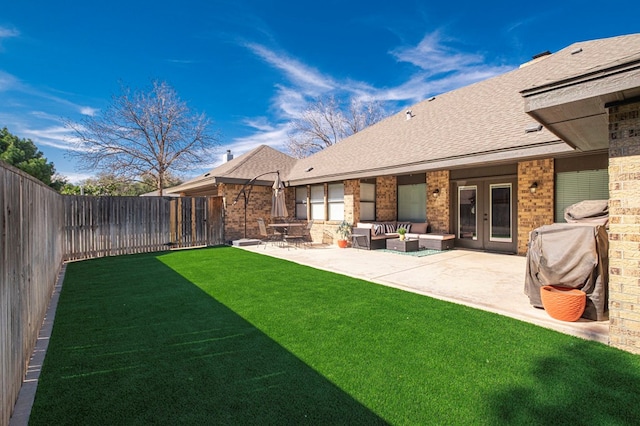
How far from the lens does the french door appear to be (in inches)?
377

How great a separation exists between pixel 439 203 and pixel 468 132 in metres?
2.74

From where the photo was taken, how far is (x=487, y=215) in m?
10.1

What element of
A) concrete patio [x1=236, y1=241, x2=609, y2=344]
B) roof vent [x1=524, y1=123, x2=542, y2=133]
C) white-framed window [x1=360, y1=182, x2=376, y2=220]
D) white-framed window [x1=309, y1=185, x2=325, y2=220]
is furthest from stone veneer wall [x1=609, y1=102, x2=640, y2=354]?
white-framed window [x1=309, y1=185, x2=325, y2=220]

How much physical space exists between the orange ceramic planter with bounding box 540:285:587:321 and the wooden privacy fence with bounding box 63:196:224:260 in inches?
459

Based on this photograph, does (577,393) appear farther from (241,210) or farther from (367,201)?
(241,210)

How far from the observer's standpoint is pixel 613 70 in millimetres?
2807

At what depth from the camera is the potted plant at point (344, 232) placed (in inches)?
456

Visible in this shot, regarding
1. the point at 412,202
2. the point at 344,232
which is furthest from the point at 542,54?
the point at 344,232

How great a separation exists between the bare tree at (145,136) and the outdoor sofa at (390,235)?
16.7 m

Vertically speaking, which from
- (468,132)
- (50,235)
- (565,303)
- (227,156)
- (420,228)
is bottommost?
(565,303)

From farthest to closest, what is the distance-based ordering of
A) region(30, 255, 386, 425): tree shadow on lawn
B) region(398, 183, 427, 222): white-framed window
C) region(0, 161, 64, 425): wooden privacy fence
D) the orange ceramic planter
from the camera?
region(398, 183, 427, 222): white-framed window, the orange ceramic planter, region(30, 255, 386, 425): tree shadow on lawn, region(0, 161, 64, 425): wooden privacy fence

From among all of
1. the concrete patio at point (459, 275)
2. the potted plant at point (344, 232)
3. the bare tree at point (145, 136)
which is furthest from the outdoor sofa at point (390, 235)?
the bare tree at point (145, 136)

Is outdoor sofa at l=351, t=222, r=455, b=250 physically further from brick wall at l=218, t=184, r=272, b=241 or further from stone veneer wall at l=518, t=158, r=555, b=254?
brick wall at l=218, t=184, r=272, b=241

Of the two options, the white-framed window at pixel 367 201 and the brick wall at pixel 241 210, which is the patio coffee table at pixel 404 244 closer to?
the white-framed window at pixel 367 201
